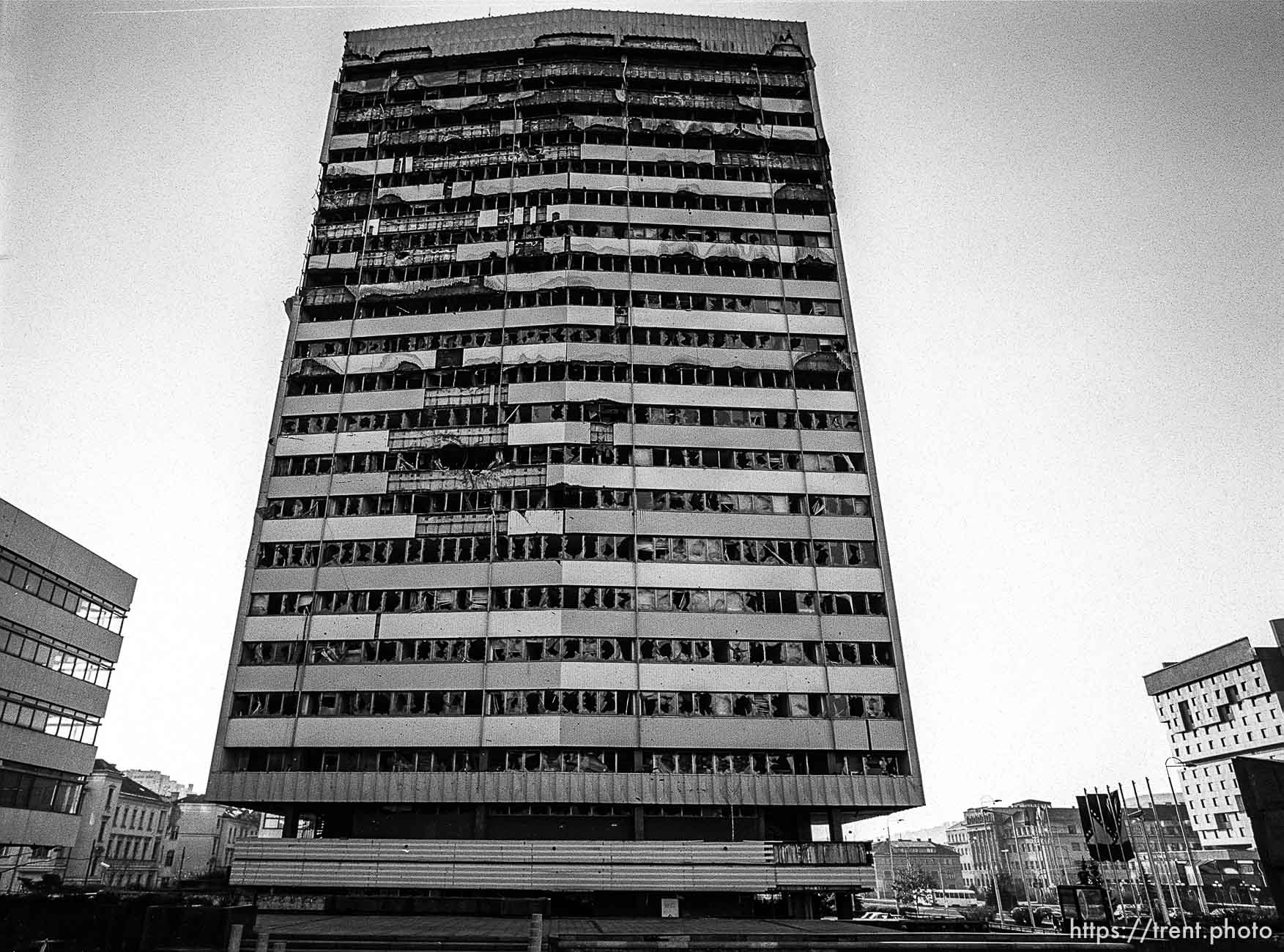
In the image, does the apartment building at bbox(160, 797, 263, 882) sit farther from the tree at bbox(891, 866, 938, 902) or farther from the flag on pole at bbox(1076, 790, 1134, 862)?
the flag on pole at bbox(1076, 790, 1134, 862)

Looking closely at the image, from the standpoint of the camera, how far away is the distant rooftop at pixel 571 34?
7569 centimetres

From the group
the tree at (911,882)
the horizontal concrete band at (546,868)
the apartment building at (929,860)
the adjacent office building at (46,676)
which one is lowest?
the tree at (911,882)

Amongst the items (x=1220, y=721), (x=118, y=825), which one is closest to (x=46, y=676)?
(x=118, y=825)

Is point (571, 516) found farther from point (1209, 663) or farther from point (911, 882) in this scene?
point (911, 882)

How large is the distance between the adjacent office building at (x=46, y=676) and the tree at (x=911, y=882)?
392ft

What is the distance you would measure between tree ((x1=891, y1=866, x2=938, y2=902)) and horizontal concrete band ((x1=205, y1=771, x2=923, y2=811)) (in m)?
98.8

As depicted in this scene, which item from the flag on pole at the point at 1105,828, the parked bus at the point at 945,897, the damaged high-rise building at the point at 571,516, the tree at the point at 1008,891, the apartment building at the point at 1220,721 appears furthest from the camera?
the parked bus at the point at 945,897

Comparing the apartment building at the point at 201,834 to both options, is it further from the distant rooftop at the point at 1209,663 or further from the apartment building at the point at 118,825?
the distant rooftop at the point at 1209,663

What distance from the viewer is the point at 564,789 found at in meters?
46.8

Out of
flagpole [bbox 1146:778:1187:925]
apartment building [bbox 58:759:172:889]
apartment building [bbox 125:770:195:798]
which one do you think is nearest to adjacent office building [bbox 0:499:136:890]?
apartment building [bbox 58:759:172:889]

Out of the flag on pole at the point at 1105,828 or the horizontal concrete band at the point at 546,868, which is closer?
the flag on pole at the point at 1105,828

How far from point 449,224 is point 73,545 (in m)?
35.2

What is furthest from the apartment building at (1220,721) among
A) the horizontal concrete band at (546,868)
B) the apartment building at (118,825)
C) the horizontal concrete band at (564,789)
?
the apartment building at (118,825)

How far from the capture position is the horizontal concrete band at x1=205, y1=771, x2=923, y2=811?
46750 mm
